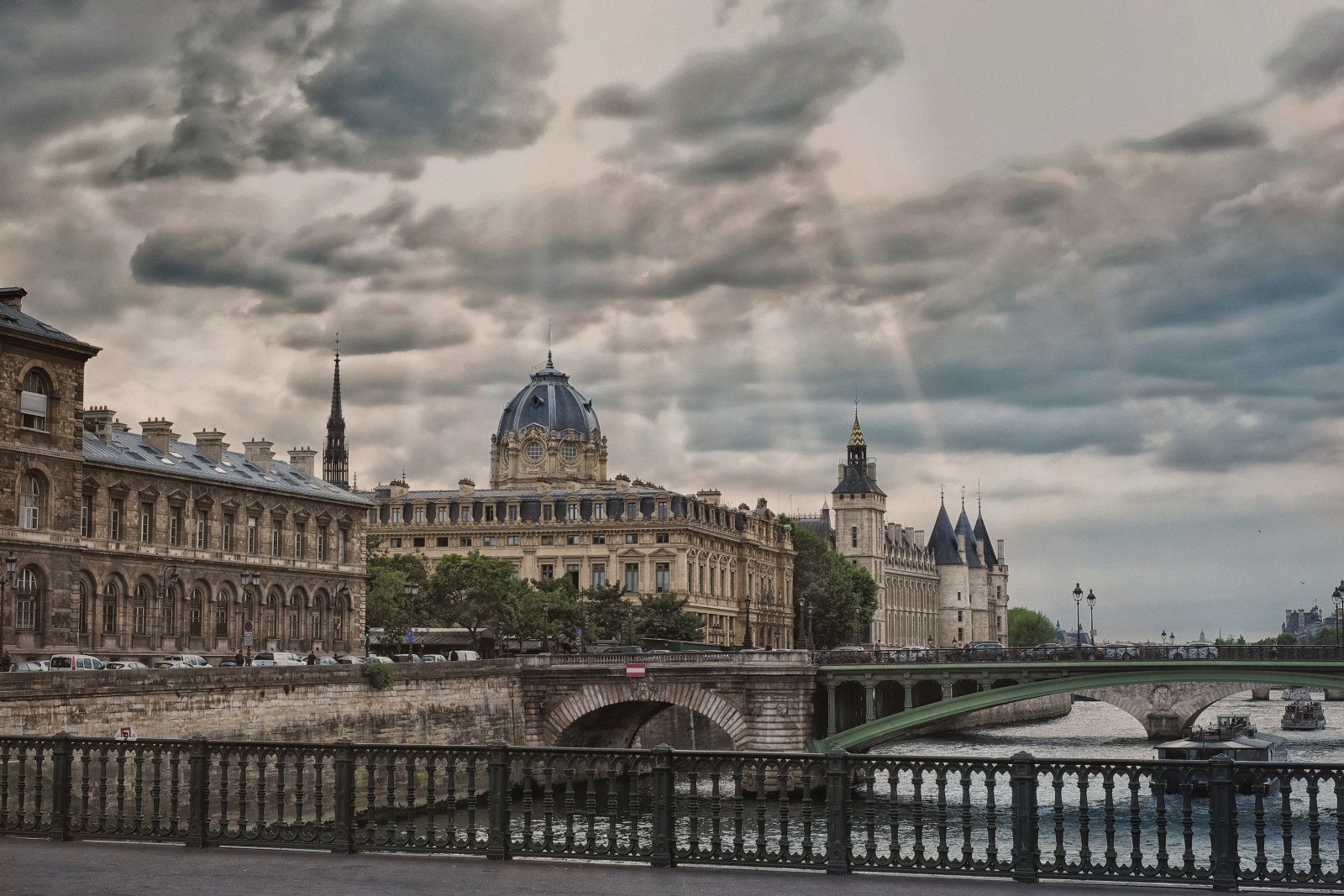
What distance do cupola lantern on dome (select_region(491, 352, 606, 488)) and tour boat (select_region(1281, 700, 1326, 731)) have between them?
55.4 metres

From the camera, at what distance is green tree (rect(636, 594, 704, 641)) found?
111188mm

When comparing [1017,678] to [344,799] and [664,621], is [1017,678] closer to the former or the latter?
[664,621]

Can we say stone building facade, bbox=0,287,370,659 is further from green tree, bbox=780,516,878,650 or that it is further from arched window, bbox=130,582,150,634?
green tree, bbox=780,516,878,650

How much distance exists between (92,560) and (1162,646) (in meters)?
43.1

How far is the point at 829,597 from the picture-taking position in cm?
15612

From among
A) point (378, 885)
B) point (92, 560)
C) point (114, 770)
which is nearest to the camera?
point (378, 885)

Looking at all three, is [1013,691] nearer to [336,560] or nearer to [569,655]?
[569,655]

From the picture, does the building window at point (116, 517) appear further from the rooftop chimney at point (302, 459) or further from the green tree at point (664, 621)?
the green tree at point (664, 621)

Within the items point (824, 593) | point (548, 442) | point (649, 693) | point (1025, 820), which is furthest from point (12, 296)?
point (824, 593)

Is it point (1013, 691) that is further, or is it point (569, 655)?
point (569, 655)

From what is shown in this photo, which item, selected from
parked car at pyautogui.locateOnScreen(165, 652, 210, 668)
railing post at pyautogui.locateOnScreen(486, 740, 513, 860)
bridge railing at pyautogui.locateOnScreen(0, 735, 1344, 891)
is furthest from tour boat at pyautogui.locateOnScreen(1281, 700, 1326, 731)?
railing post at pyautogui.locateOnScreen(486, 740, 513, 860)

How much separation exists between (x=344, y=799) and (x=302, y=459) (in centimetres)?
7004

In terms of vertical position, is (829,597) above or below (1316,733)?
above

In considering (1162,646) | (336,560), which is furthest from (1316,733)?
(336,560)
